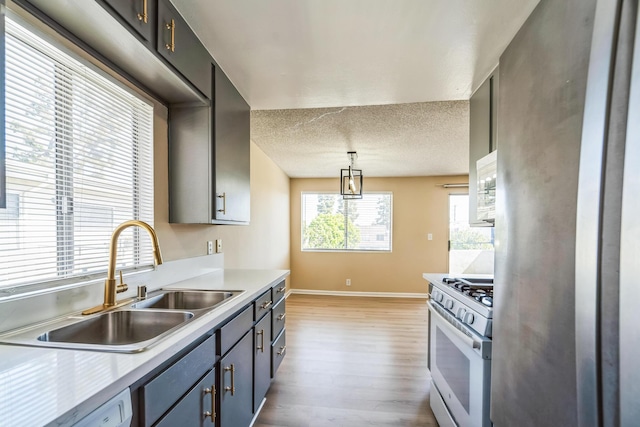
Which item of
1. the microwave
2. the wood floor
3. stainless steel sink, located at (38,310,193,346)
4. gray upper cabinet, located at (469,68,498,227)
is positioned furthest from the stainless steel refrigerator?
the wood floor

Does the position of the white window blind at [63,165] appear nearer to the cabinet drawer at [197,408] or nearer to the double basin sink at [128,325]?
the double basin sink at [128,325]

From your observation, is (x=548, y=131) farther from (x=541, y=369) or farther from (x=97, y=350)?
(x=97, y=350)

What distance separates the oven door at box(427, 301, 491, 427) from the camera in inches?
48.8

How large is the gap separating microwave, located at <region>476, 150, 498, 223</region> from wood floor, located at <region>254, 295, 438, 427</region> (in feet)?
5.01

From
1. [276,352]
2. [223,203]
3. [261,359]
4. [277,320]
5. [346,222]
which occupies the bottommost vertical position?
[276,352]

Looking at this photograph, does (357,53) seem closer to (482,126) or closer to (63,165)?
(482,126)

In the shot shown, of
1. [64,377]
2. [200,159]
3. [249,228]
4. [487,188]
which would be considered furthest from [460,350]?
[249,228]

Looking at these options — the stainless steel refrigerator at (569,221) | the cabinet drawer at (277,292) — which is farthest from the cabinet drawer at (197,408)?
the stainless steel refrigerator at (569,221)

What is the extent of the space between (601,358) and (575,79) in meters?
0.49

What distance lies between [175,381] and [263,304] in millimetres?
921

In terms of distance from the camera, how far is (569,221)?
1.83ft

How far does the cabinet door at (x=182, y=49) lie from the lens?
1229 mm

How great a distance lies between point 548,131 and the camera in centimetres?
63

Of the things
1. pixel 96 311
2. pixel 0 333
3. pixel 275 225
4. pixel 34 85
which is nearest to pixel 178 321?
pixel 96 311
